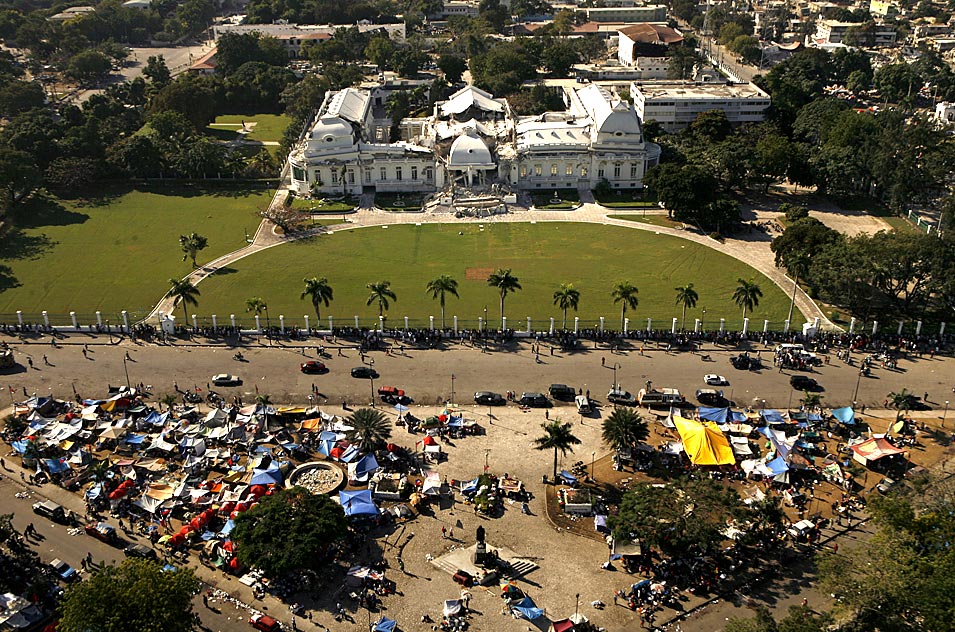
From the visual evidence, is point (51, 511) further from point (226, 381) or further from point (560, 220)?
point (560, 220)

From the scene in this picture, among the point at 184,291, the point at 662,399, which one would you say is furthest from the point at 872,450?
the point at 184,291

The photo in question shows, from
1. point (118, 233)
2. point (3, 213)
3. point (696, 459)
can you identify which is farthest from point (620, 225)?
point (3, 213)

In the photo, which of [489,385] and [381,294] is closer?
[489,385]

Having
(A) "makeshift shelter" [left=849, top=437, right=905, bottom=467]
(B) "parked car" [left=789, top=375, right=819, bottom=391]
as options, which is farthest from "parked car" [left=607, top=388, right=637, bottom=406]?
(A) "makeshift shelter" [left=849, top=437, right=905, bottom=467]

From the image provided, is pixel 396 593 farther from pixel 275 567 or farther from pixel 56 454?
pixel 56 454

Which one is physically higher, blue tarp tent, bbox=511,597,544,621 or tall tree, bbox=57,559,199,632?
tall tree, bbox=57,559,199,632

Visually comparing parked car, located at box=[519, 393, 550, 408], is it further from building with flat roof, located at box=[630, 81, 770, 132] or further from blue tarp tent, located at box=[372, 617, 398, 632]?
building with flat roof, located at box=[630, 81, 770, 132]
